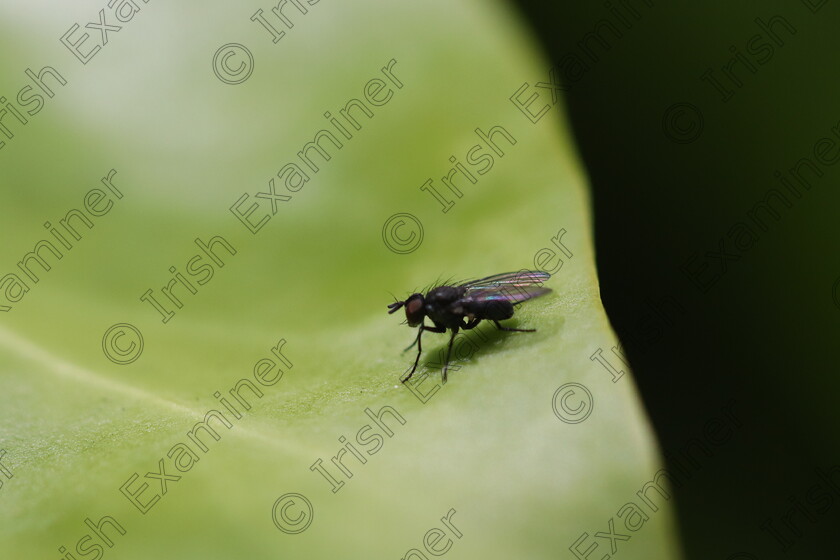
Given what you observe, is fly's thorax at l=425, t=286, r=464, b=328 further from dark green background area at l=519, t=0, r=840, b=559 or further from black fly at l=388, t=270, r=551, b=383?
dark green background area at l=519, t=0, r=840, b=559

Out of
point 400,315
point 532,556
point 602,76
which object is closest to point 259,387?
point 400,315

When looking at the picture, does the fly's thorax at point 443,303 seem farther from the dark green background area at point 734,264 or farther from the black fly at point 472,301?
the dark green background area at point 734,264

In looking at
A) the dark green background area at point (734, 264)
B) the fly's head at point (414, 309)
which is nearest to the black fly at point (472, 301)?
the fly's head at point (414, 309)

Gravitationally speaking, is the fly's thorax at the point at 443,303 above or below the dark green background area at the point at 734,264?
below

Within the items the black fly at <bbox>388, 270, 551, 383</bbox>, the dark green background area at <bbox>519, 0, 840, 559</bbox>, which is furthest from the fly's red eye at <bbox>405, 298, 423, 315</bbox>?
the dark green background area at <bbox>519, 0, 840, 559</bbox>

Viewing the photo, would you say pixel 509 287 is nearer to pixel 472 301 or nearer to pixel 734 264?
pixel 472 301

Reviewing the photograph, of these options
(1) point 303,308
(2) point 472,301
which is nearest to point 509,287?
(2) point 472,301
